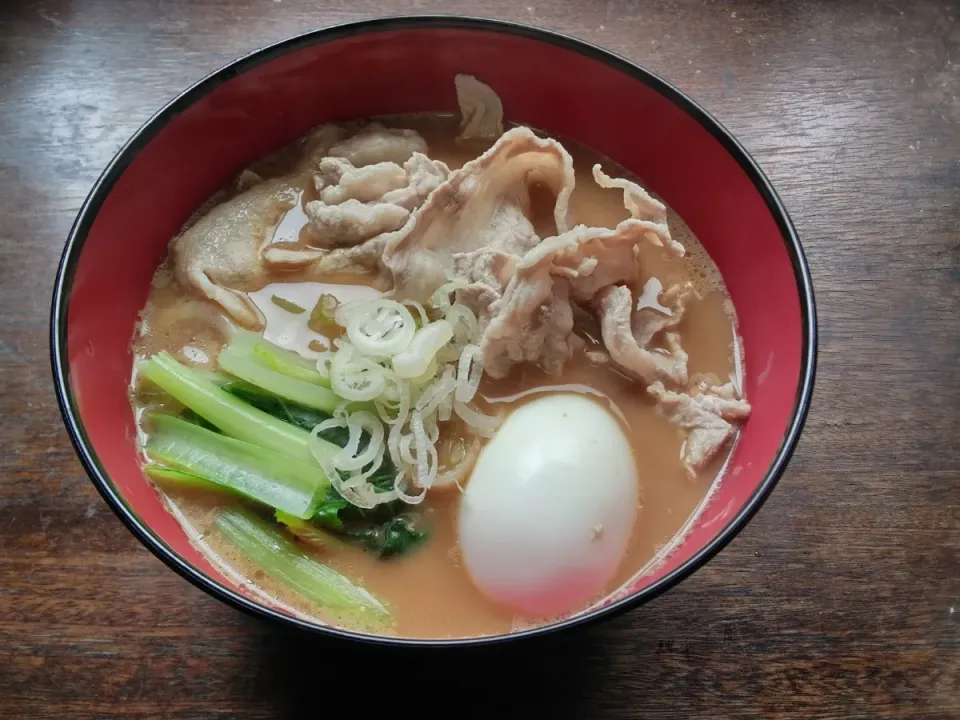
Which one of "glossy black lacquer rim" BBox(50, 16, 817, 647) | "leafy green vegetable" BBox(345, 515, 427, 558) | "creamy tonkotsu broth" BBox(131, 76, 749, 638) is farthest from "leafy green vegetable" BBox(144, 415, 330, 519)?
"glossy black lacquer rim" BBox(50, 16, 817, 647)

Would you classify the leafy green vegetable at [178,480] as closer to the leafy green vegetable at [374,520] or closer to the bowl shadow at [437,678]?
the leafy green vegetable at [374,520]

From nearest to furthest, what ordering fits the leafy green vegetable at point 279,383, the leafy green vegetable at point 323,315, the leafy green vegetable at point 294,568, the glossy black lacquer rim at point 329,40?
1. the glossy black lacquer rim at point 329,40
2. the leafy green vegetable at point 294,568
3. the leafy green vegetable at point 279,383
4. the leafy green vegetable at point 323,315

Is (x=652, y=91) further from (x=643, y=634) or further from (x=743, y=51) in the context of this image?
(x=643, y=634)

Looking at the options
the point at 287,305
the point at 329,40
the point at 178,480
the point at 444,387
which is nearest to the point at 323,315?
the point at 287,305

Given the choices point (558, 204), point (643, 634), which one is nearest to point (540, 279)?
point (558, 204)

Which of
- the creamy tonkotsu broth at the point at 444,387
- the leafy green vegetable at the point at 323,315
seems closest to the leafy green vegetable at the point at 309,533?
the creamy tonkotsu broth at the point at 444,387
